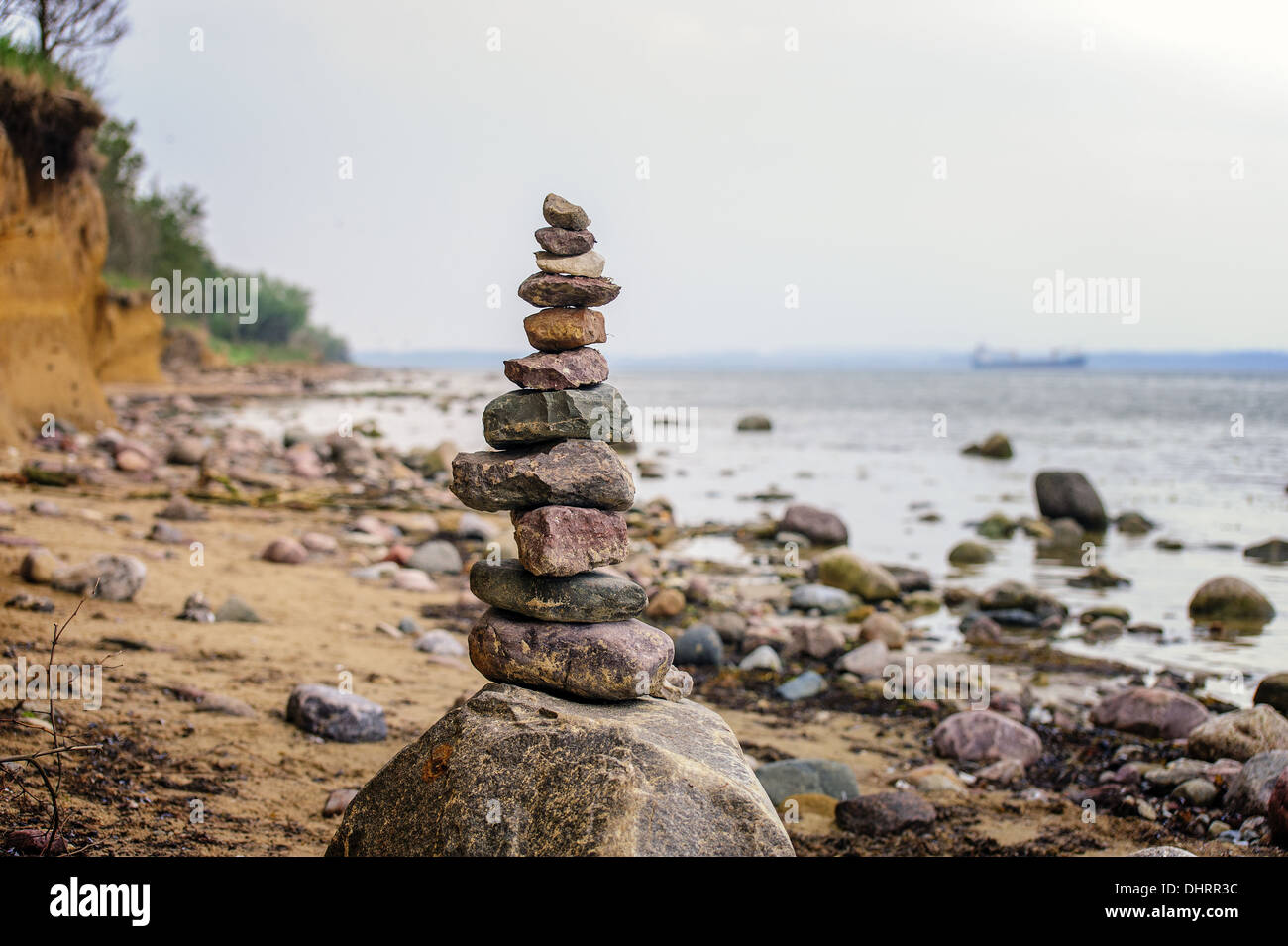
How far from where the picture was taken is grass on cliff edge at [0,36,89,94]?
1842 centimetres

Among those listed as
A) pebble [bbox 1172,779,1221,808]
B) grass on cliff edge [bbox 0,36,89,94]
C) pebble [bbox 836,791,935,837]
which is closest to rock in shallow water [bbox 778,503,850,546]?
pebble [bbox 1172,779,1221,808]

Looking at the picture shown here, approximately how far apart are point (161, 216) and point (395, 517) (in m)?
56.5

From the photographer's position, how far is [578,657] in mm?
5645

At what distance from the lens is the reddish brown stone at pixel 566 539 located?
18.7 ft

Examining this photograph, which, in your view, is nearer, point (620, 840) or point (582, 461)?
point (620, 840)

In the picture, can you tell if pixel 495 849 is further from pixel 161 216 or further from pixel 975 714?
pixel 161 216

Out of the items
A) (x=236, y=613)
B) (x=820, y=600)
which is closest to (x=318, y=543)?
(x=236, y=613)

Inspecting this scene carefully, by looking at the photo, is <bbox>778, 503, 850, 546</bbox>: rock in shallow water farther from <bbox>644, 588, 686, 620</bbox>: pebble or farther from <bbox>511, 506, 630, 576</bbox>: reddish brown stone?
<bbox>511, 506, 630, 576</bbox>: reddish brown stone

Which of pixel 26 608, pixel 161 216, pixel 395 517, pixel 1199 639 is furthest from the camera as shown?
pixel 161 216

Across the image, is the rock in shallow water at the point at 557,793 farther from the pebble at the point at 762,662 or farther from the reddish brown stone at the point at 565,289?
the pebble at the point at 762,662

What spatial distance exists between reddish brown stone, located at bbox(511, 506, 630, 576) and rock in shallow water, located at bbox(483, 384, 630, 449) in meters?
0.43

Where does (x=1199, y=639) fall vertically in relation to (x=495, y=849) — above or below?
below
